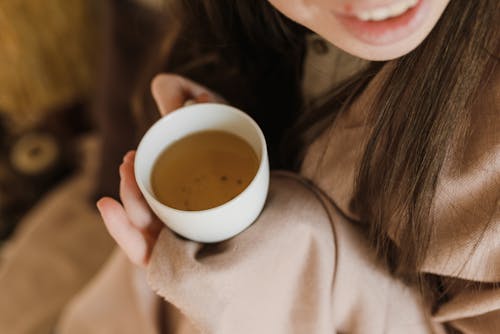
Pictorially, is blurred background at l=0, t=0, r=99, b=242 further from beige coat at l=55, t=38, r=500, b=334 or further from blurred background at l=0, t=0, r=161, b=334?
beige coat at l=55, t=38, r=500, b=334

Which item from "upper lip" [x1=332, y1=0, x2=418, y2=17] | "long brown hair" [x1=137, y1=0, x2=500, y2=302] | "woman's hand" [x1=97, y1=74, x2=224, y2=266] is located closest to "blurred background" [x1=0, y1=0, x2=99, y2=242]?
"long brown hair" [x1=137, y1=0, x2=500, y2=302]

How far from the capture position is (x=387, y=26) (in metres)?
0.46

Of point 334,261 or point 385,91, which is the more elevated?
point 385,91

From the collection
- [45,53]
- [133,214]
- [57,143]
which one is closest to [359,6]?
[133,214]

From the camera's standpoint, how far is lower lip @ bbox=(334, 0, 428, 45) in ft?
1.49

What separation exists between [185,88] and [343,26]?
0.27m

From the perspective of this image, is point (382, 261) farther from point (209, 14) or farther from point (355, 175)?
point (209, 14)

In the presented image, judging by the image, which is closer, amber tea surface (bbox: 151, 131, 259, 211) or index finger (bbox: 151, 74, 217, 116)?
amber tea surface (bbox: 151, 131, 259, 211)

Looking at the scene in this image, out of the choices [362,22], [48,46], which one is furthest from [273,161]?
[48,46]

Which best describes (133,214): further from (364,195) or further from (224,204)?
(364,195)

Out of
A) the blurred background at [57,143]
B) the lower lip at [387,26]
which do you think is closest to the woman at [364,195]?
the lower lip at [387,26]

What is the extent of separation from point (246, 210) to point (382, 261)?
188mm

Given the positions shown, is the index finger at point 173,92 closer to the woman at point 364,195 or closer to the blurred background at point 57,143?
the woman at point 364,195

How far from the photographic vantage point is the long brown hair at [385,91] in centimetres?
50
